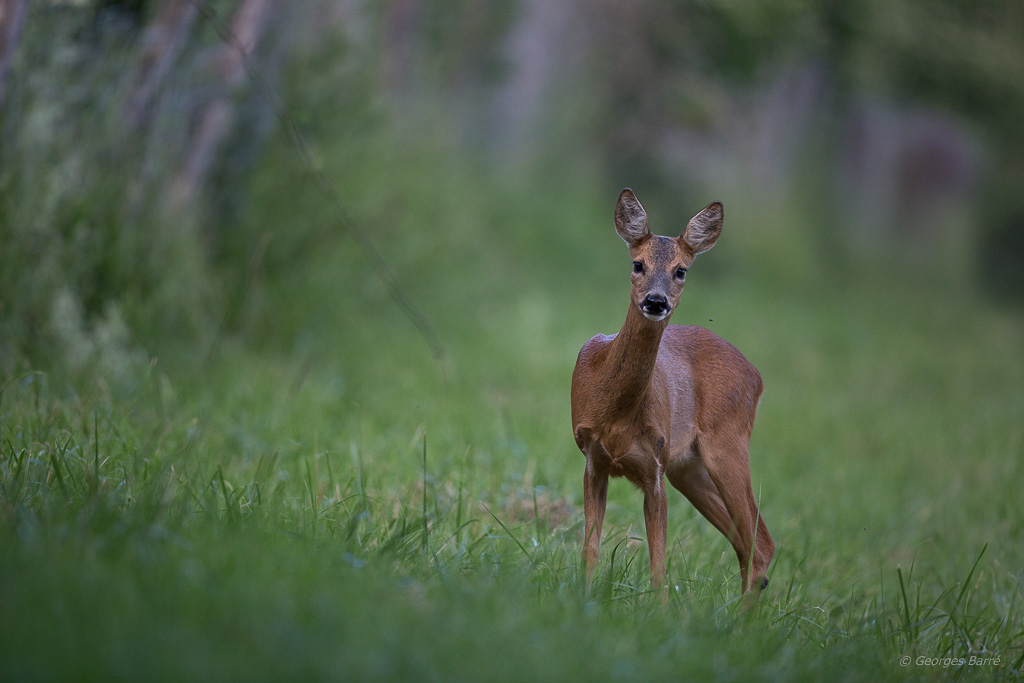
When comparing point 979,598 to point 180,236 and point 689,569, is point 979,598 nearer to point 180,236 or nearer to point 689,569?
point 689,569

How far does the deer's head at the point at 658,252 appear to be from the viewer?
9.27ft

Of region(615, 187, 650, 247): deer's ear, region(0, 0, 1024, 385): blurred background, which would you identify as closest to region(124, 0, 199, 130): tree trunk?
region(0, 0, 1024, 385): blurred background

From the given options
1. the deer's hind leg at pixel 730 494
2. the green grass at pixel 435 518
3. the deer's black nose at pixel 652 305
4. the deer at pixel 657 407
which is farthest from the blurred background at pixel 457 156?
the deer's hind leg at pixel 730 494

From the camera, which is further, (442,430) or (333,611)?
(442,430)

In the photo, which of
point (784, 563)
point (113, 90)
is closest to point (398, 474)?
point (784, 563)

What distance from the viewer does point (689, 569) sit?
3645 millimetres

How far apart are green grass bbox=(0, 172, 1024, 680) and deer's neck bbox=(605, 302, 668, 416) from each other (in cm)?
53

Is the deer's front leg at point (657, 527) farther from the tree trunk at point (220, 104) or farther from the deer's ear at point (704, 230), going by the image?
the tree trunk at point (220, 104)

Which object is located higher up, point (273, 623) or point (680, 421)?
point (680, 421)

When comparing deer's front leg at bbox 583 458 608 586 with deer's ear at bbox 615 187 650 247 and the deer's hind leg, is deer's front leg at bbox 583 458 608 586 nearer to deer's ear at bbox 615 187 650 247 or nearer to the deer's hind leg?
the deer's hind leg

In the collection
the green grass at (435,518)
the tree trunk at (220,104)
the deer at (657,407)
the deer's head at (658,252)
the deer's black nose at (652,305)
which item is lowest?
the green grass at (435,518)

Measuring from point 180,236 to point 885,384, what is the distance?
748 cm

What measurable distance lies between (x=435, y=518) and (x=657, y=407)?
98 centimetres

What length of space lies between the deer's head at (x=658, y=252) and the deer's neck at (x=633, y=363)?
55 mm
